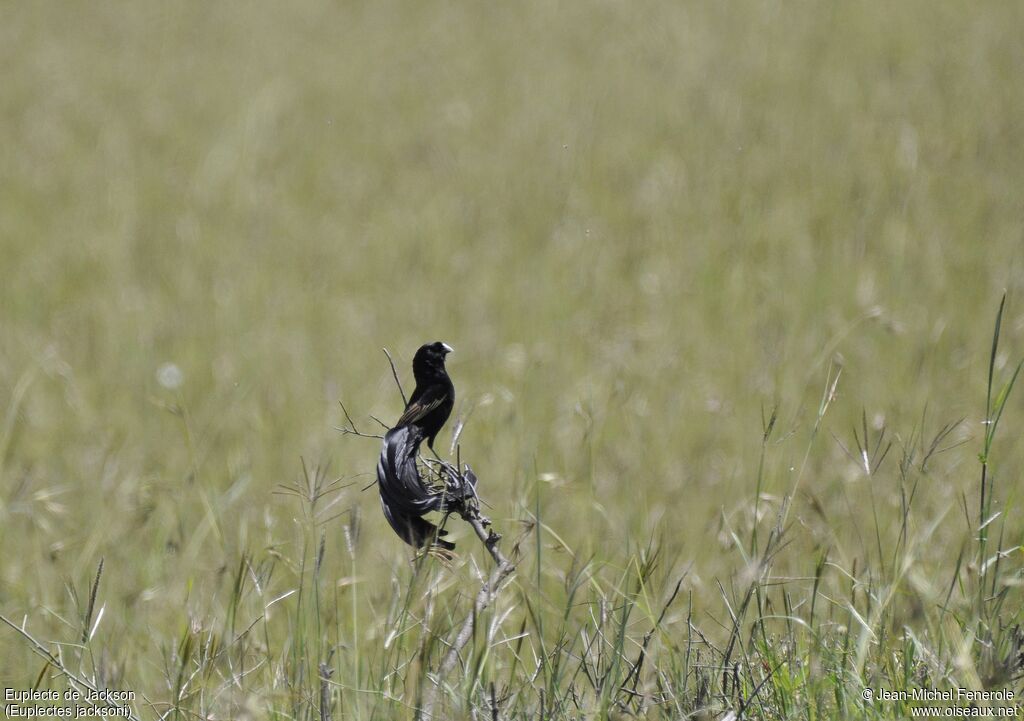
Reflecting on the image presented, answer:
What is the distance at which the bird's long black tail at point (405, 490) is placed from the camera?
110 centimetres

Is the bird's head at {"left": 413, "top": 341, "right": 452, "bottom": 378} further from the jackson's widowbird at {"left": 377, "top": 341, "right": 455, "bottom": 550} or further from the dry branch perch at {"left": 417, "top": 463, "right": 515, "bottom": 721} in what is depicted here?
the dry branch perch at {"left": 417, "top": 463, "right": 515, "bottom": 721}

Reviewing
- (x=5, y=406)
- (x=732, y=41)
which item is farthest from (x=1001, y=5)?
(x=5, y=406)

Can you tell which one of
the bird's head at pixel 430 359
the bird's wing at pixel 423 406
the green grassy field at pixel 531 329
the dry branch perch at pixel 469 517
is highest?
the green grassy field at pixel 531 329

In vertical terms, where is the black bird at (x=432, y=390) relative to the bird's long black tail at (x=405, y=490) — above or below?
above

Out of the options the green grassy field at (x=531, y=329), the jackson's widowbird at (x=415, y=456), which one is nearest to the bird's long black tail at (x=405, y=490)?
the jackson's widowbird at (x=415, y=456)

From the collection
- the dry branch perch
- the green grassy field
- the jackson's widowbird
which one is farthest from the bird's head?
the green grassy field

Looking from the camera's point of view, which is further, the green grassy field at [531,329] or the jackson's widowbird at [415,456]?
the green grassy field at [531,329]

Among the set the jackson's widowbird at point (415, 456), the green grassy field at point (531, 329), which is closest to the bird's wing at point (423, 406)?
the jackson's widowbird at point (415, 456)

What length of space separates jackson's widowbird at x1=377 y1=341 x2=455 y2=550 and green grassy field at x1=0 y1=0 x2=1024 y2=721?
16cm

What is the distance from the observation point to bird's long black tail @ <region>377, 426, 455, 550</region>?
1.10 m

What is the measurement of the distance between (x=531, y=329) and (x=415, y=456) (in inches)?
144

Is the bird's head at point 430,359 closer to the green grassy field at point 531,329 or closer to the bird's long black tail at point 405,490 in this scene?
the bird's long black tail at point 405,490

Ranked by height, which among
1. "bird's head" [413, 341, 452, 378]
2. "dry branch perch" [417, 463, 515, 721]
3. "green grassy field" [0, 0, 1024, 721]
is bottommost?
"dry branch perch" [417, 463, 515, 721]

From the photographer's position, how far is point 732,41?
307 inches
